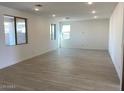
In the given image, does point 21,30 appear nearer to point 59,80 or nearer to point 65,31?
point 59,80

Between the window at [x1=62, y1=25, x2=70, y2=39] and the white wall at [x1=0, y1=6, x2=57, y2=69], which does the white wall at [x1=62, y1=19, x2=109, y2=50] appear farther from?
the white wall at [x1=0, y1=6, x2=57, y2=69]

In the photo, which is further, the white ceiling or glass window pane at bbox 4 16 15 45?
glass window pane at bbox 4 16 15 45

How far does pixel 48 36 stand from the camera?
28.1ft

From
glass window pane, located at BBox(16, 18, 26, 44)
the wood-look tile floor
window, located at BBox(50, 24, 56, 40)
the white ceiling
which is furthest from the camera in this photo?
window, located at BBox(50, 24, 56, 40)

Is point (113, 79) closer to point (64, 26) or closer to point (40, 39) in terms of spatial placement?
point (40, 39)

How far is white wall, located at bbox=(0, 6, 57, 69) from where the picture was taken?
4789mm

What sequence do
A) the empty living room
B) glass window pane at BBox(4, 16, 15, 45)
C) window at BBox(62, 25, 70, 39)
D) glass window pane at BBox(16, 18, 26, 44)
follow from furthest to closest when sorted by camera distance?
window at BBox(62, 25, 70, 39) → glass window pane at BBox(16, 18, 26, 44) → glass window pane at BBox(4, 16, 15, 45) → the empty living room

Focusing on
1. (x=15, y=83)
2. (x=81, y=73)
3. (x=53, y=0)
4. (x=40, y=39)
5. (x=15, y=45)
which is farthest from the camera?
(x=40, y=39)

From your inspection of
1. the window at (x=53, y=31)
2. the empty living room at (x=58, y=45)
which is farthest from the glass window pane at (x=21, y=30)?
the window at (x=53, y=31)

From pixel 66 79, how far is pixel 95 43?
647 cm

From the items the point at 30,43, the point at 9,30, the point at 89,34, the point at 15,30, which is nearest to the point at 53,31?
the point at 89,34

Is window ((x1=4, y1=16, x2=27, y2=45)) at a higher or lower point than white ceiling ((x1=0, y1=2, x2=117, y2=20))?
lower

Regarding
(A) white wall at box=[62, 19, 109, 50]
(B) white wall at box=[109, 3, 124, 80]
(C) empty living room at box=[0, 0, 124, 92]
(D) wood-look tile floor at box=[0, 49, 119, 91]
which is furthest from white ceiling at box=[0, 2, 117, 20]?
(A) white wall at box=[62, 19, 109, 50]

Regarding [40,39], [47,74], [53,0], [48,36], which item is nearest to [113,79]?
[47,74]
